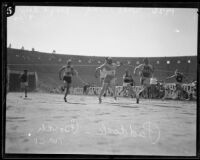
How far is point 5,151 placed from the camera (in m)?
4.66

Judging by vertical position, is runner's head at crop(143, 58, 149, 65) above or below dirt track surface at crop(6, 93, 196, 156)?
above

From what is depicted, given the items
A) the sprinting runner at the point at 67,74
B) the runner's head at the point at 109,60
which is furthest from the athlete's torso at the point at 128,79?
the sprinting runner at the point at 67,74

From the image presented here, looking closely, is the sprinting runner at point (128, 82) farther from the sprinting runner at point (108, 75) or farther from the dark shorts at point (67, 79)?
the dark shorts at point (67, 79)

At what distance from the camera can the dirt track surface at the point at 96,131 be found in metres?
4.57

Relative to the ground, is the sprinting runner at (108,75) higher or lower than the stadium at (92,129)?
higher

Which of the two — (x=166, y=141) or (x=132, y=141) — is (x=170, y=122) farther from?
(x=132, y=141)

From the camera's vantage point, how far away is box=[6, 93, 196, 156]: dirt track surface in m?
4.57

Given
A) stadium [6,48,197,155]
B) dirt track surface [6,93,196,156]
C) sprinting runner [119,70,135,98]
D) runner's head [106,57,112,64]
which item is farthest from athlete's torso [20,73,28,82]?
sprinting runner [119,70,135,98]

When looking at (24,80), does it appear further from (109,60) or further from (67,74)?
(109,60)

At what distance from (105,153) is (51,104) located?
188 centimetres

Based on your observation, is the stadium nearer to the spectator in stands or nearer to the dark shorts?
the spectator in stands

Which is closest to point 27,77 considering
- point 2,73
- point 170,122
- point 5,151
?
point 2,73

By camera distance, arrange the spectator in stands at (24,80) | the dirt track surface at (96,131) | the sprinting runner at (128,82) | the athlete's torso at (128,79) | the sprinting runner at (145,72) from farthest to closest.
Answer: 1. the athlete's torso at (128,79)
2. the sprinting runner at (128,82)
3. the sprinting runner at (145,72)
4. the spectator in stands at (24,80)
5. the dirt track surface at (96,131)

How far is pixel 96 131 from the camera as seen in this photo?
15.5 feet
